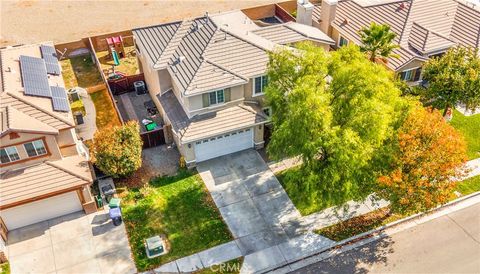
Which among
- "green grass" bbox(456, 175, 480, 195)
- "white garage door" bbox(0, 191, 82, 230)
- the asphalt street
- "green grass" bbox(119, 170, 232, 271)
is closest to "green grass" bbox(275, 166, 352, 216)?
the asphalt street

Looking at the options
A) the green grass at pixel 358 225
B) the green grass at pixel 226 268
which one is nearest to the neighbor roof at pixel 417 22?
the green grass at pixel 358 225

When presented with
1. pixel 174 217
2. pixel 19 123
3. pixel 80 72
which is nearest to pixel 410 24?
pixel 174 217

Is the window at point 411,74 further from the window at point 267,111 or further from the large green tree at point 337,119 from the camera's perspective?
the window at point 267,111

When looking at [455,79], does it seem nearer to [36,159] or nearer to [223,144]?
[223,144]

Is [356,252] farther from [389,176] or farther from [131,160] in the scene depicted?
[131,160]

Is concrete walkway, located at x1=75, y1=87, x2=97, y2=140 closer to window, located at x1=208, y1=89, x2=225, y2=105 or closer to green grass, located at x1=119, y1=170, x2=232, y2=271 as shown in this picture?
green grass, located at x1=119, y1=170, x2=232, y2=271

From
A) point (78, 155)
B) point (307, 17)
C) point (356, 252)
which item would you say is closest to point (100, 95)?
point (78, 155)
